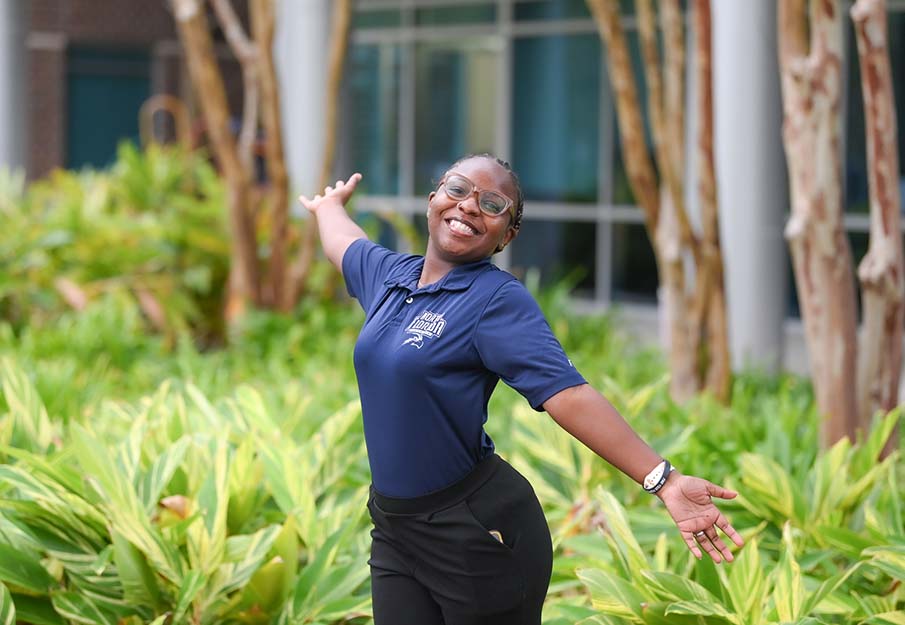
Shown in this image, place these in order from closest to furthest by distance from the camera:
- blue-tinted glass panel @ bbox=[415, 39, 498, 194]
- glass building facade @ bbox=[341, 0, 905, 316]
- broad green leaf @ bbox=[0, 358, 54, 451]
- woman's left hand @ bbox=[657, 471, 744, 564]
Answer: woman's left hand @ bbox=[657, 471, 744, 564] → broad green leaf @ bbox=[0, 358, 54, 451] → glass building facade @ bbox=[341, 0, 905, 316] → blue-tinted glass panel @ bbox=[415, 39, 498, 194]

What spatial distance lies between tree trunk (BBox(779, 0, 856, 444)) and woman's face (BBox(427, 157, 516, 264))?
8.72 feet

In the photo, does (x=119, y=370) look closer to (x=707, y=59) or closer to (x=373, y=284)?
(x=707, y=59)

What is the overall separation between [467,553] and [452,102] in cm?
1147

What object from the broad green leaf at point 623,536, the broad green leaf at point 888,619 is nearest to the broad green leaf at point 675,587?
the broad green leaf at point 623,536

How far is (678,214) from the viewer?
22.7 ft

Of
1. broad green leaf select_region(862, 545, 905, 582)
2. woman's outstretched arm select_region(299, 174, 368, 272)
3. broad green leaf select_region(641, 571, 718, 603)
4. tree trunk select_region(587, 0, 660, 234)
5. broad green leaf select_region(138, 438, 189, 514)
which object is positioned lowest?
broad green leaf select_region(641, 571, 718, 603)

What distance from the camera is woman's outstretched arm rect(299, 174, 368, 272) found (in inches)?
138

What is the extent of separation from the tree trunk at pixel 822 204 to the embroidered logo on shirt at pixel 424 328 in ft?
9.17

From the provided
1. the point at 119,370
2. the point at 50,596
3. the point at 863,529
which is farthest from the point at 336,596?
the point at 119,370

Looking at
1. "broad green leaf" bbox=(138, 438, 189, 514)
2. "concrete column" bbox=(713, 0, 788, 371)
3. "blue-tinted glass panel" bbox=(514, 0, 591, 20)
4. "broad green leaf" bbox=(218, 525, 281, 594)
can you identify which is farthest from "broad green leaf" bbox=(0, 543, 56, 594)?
"blue-tinted glass panel" bbox=(514, 0, 591, 20)

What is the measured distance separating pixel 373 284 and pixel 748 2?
6.47 metres

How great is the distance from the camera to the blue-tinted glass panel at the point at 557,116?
13102mm

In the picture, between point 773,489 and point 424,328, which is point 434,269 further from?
point 773,489

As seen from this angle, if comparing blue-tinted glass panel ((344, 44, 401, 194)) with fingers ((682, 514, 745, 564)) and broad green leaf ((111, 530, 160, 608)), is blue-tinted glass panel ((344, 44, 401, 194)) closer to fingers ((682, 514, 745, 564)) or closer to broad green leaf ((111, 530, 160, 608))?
broad green leaf ((111, 530, 160, 608))
